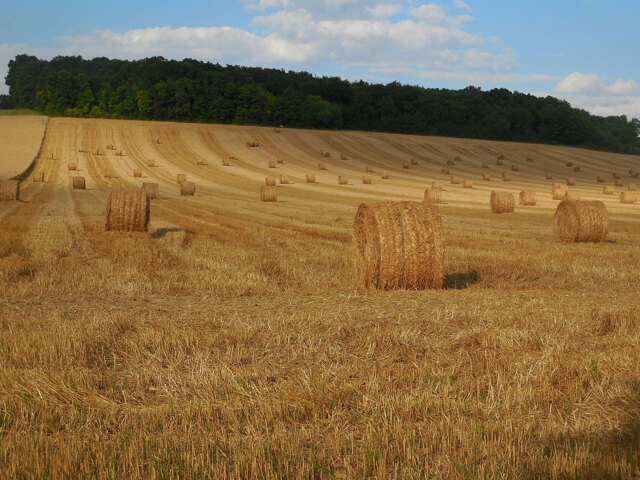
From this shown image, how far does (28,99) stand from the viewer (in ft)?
225

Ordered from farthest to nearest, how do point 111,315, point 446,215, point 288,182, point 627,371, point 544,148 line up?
point 544,148, point 288,182, point 446,215, point 111,315, point 627,371

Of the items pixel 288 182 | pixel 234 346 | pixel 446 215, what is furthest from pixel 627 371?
pixel 288 182

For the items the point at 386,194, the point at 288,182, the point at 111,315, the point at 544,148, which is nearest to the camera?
the point at 111,315

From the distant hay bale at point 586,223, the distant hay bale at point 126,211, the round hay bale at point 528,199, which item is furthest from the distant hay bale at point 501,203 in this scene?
the distant hay bale at point 126,211

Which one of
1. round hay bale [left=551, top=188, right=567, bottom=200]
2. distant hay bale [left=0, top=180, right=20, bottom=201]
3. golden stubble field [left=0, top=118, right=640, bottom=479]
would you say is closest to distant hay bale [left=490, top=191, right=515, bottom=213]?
round hay bale [left=551, top=188, right=567, bottom=200]

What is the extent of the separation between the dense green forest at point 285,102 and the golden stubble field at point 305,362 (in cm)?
5079

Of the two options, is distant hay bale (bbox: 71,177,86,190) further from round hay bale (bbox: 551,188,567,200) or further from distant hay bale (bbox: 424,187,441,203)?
round hay bale (bbox: 551,188,567,200)

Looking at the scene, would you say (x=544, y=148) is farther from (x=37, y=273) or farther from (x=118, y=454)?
(x=118, y=454)

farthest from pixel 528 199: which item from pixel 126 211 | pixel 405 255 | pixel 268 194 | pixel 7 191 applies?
pixel 7 191

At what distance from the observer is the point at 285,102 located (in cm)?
6638

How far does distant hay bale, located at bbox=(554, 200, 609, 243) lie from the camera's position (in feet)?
52.6

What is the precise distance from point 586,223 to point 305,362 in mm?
12042

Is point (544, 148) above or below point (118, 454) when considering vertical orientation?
above

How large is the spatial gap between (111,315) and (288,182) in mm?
32586
